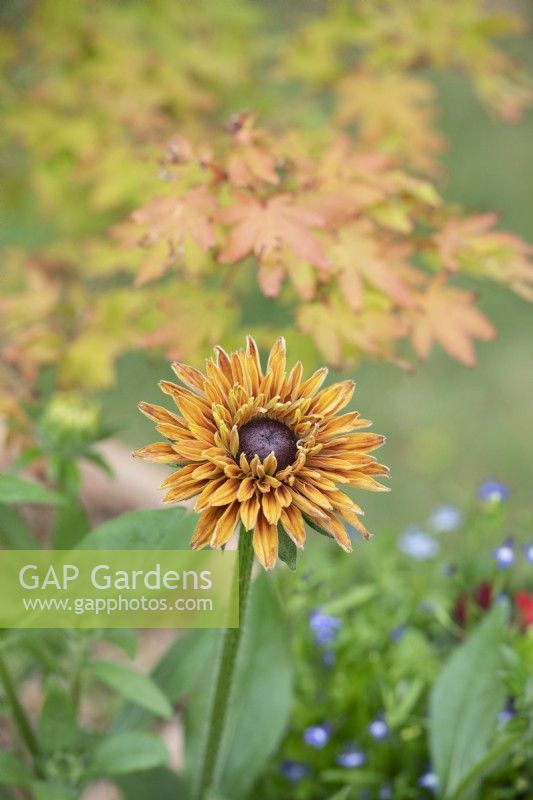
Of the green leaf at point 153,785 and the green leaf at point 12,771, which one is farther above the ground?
the green leaf at point 153,785

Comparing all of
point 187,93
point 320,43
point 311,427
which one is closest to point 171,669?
point 311,427

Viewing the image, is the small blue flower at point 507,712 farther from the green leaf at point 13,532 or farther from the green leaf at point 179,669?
the green leaf at point 13,532

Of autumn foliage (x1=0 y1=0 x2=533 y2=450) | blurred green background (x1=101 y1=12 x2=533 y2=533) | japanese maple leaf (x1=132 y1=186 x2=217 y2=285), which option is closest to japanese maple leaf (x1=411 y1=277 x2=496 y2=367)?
autumn foliage (x1=0 y1=0 x2=533 y2=450)

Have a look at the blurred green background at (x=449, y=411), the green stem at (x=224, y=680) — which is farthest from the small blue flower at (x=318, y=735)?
the blurred green background at (x=449, y=411)

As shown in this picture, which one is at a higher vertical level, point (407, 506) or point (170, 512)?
point (407, 506)

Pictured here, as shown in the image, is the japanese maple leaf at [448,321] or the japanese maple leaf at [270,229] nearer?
the japanese maple leaf at [270,229]

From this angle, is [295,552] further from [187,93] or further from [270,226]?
[187,93]

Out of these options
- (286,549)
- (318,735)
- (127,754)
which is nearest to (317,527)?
(286,549)

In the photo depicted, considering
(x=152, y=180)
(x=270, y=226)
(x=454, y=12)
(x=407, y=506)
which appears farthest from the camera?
(x=407, y=506)
